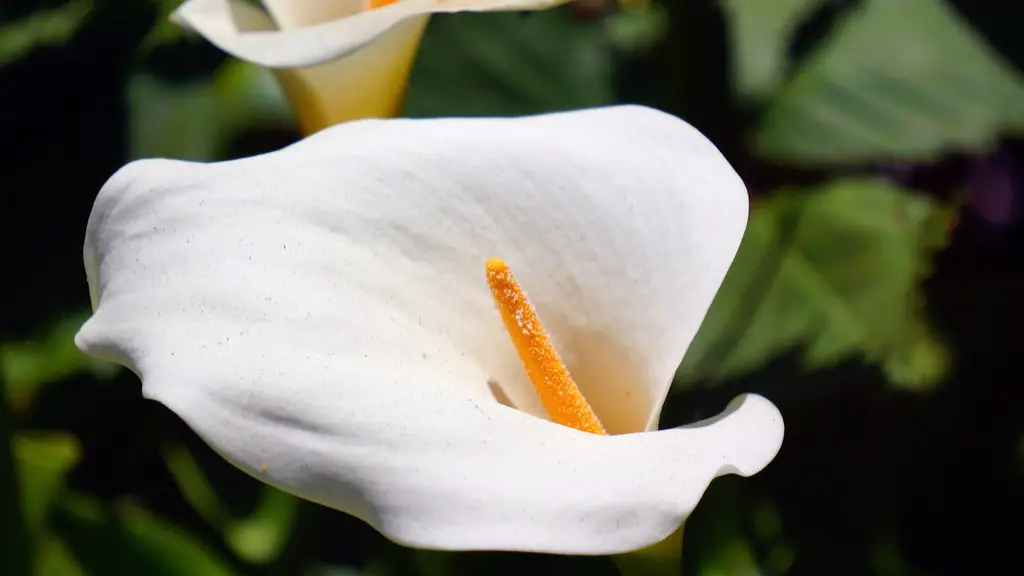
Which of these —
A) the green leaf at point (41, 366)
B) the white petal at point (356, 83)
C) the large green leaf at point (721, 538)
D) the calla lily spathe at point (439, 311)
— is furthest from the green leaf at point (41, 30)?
the large green leaf at point (721, 538)

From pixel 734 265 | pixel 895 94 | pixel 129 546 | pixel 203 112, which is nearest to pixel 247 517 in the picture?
pixel 129 546

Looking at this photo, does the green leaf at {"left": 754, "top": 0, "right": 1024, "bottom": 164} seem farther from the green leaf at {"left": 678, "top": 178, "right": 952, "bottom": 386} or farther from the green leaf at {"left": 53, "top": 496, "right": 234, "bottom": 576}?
the green leaf at {"left": 53, "top": 496, "right": 234, "bottom": 576}

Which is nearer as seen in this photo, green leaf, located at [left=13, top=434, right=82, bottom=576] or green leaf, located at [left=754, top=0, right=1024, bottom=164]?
green leaf, located at [left=13, top=434, right=82, bottom=576]

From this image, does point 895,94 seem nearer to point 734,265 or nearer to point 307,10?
point 734,265

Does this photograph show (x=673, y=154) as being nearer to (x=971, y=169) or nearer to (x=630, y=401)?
(x=630, y=401)

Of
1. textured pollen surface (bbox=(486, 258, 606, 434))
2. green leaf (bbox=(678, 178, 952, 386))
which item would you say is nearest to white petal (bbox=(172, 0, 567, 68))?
textured pollen surface (bbox=(486, 258, 606, 434))

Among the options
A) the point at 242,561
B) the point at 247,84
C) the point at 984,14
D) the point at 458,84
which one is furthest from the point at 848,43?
the point at 242,561
